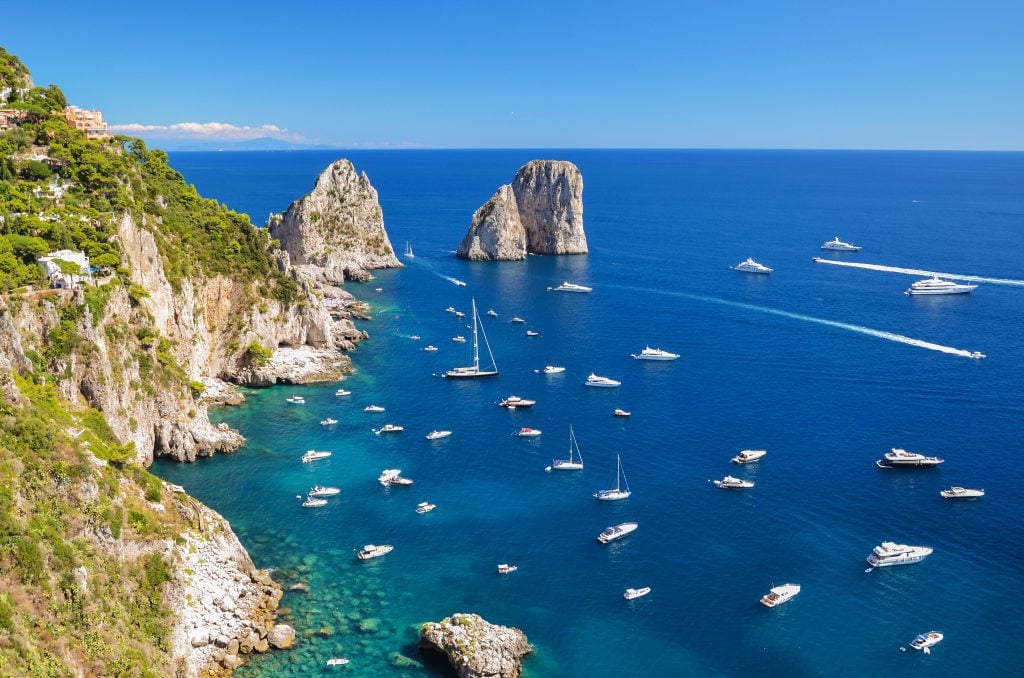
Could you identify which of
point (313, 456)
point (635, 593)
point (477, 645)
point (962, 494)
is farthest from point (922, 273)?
point (477, 645)

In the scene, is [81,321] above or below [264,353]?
above

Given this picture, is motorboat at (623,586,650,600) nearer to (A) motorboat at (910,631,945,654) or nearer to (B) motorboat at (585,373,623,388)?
(A) motorboat at (910,631,945,654)

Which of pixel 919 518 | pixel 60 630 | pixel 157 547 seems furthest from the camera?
pixel 919 518

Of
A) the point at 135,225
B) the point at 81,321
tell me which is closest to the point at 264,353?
the point at 135,225

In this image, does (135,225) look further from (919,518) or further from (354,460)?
(919,518)

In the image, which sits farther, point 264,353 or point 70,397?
point 264,353

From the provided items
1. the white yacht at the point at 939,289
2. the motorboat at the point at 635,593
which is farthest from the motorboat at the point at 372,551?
the white yacht at the point at 939,289

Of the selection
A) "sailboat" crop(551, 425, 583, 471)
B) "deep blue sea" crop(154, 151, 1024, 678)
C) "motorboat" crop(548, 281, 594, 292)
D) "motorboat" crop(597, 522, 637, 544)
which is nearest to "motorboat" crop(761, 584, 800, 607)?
"deep blue sea" crop(154, 151, 1024, 678)

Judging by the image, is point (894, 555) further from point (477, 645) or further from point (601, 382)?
point (601, 382)
